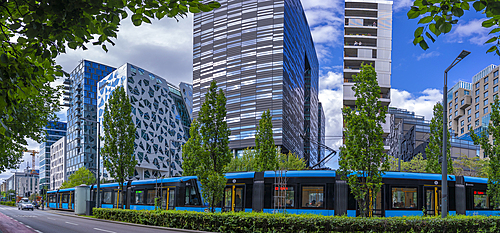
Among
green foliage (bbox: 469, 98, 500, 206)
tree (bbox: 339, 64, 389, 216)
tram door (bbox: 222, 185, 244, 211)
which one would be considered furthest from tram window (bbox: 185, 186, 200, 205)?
green foliage (bbox: 469, 98, 500, 206)

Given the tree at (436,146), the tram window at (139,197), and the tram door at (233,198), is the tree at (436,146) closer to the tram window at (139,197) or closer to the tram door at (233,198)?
the tram door at (233,198)

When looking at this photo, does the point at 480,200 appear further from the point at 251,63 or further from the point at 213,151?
the point at 251,63

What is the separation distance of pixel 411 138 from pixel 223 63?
142ft

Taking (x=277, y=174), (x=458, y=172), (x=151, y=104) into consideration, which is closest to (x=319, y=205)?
(x=277, y=174)

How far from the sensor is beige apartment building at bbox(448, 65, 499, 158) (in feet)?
330

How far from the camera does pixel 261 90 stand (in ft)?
280

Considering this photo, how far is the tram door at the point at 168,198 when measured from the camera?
91.1ft

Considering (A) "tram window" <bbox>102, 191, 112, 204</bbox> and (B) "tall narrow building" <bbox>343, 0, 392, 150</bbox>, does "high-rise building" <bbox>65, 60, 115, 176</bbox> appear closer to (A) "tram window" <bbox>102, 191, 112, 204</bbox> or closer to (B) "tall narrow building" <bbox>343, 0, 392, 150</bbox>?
(B) "tall narrow building" <bbox>343, 0, 392, 150</bbox>

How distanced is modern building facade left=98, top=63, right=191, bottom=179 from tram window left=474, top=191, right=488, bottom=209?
255 feet

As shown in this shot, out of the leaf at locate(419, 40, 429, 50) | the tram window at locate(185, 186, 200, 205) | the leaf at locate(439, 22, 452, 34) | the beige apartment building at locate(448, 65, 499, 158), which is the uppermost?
the beige apartment building at locate(448, 65, 499, 158)

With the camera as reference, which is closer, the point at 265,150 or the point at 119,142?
the point at 119,142

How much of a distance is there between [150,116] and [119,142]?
7432 centimetres

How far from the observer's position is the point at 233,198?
24.2m

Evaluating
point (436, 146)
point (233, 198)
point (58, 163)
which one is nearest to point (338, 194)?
point (233, 198)
